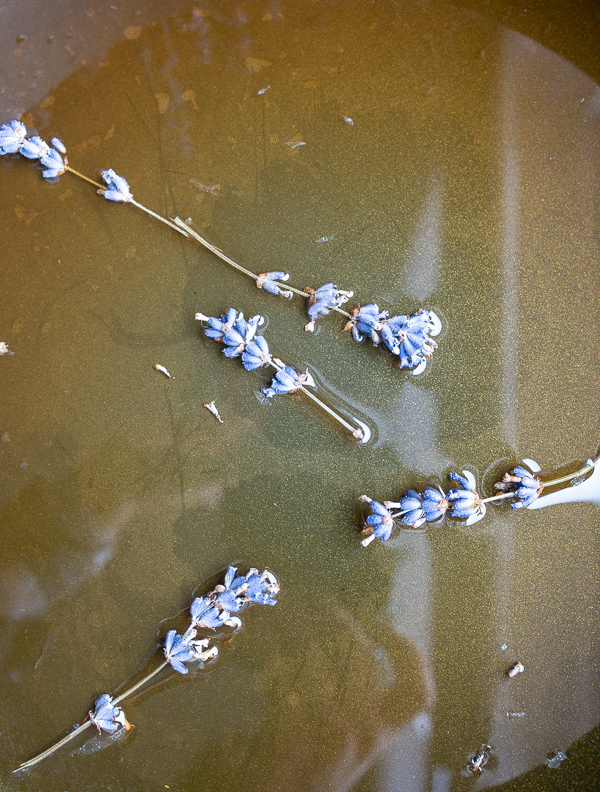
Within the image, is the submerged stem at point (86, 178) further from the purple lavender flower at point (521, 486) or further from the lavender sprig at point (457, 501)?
the purple lavender flower at point (521, 486)

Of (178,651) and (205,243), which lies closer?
(178,651)

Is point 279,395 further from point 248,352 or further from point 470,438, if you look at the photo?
point 470,438

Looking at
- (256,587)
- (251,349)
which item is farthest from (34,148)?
(256,587)

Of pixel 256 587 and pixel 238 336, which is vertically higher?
pixel 238 336

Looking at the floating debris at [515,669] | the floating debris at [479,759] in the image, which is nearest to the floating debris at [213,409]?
the floating debris at [515,669]

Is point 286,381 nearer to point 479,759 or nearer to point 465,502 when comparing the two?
point 465,502

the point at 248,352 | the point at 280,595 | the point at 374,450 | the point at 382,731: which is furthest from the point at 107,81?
the point at 382,731
